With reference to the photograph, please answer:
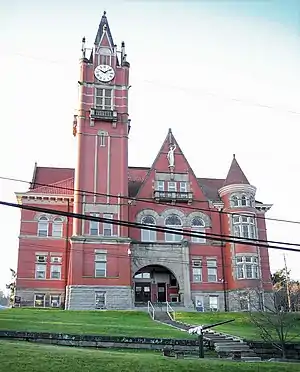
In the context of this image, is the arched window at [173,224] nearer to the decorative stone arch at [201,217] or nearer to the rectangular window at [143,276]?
the decorative stone arch at [201,217]

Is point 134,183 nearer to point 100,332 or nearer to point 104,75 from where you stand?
point 104,75

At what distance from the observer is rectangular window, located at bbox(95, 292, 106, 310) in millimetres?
43469

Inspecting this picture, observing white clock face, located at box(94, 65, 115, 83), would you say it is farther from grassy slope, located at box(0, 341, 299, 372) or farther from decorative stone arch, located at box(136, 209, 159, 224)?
grassy slope, located at box(0, 341, 299, 372)

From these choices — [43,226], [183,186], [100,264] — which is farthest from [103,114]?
[100,264]

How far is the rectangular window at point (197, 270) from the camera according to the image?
47500 mm

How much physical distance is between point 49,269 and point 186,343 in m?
26.3

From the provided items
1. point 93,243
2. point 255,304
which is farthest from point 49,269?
point 255,304

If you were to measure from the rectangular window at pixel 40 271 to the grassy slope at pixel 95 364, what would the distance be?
2968cm

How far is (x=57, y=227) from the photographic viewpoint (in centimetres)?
4788

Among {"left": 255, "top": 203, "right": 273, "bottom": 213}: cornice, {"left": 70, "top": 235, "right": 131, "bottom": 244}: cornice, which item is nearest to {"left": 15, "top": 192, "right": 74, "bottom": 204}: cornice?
{"left": 70, "top": 235, "right": 131, "bottom": 244}: cornice

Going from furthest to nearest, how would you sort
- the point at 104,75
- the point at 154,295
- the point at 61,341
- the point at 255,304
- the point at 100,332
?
the point at 104,75, the point at 154,295, the point at 255,304, the point at 100,332, the point at 61,341

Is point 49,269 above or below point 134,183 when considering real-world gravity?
below

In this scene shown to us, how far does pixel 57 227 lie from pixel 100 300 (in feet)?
28.6

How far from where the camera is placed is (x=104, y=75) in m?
51.1
